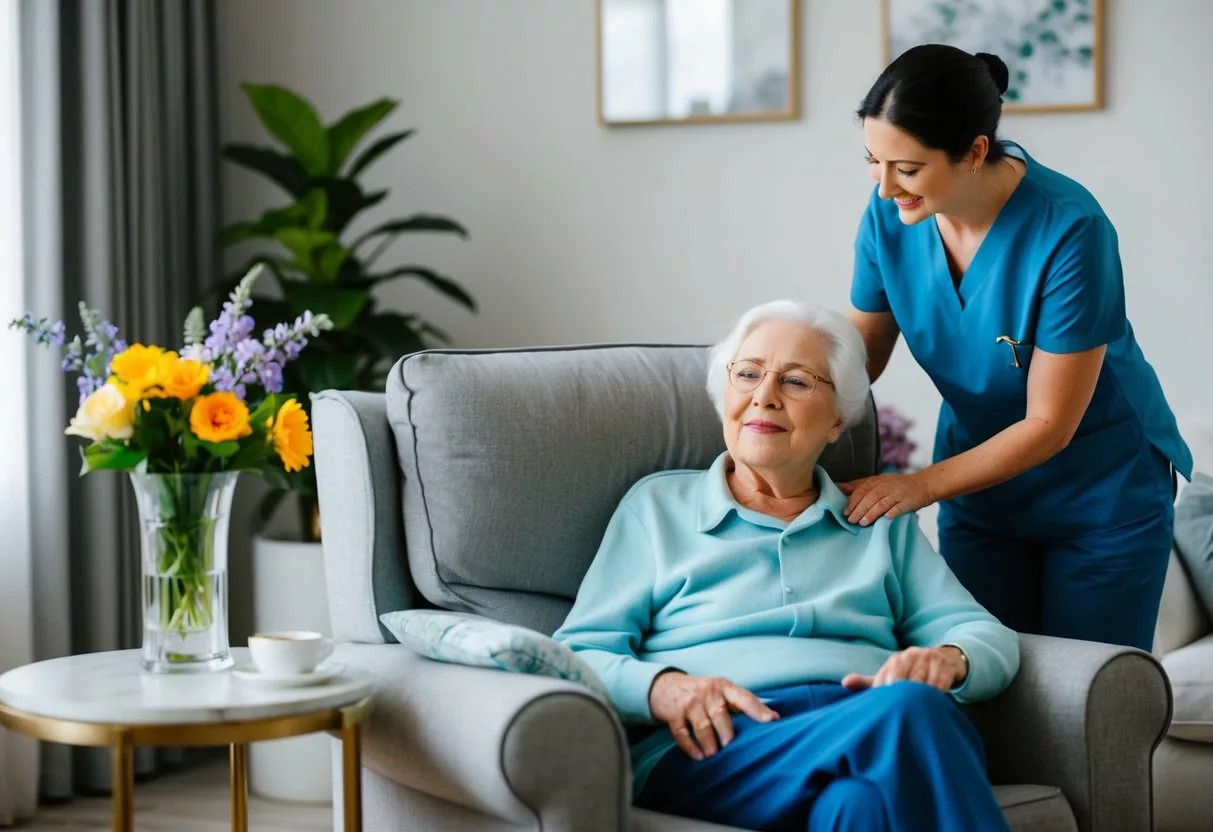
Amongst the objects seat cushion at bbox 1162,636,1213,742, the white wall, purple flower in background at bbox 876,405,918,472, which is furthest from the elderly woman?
the white wall

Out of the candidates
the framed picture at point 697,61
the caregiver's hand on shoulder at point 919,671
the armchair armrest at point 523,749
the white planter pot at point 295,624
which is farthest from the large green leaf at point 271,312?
the caregiver's hand on shoulder at point 919,671

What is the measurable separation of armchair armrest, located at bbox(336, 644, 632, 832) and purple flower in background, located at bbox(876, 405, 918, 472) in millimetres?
1644

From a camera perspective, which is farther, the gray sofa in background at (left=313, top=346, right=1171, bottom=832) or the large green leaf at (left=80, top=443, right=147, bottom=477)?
the large green leaf at (left=80, top=443, right=147, bottom=477)

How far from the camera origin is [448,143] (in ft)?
11.6

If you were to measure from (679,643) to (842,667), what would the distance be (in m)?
0.22

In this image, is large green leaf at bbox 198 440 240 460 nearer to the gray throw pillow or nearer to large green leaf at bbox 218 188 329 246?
large green leaf at bbox 218 188 329 246

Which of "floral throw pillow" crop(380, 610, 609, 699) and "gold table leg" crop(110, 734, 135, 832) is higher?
"floral throw pillow" crop(380, 610, 609, 699)

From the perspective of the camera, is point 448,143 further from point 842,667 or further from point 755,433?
point 842,667

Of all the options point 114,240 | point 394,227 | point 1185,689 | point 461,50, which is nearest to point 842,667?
point 1185,689

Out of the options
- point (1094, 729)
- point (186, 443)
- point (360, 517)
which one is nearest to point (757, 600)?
point (1094, 729)

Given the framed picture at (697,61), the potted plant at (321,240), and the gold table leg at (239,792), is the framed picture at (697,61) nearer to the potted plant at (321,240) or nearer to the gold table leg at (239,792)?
the potted plant at (321,240)

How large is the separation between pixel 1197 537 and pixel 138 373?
2118 mm

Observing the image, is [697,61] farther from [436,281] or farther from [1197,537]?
[1197,537]

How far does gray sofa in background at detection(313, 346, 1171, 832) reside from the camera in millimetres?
1504
